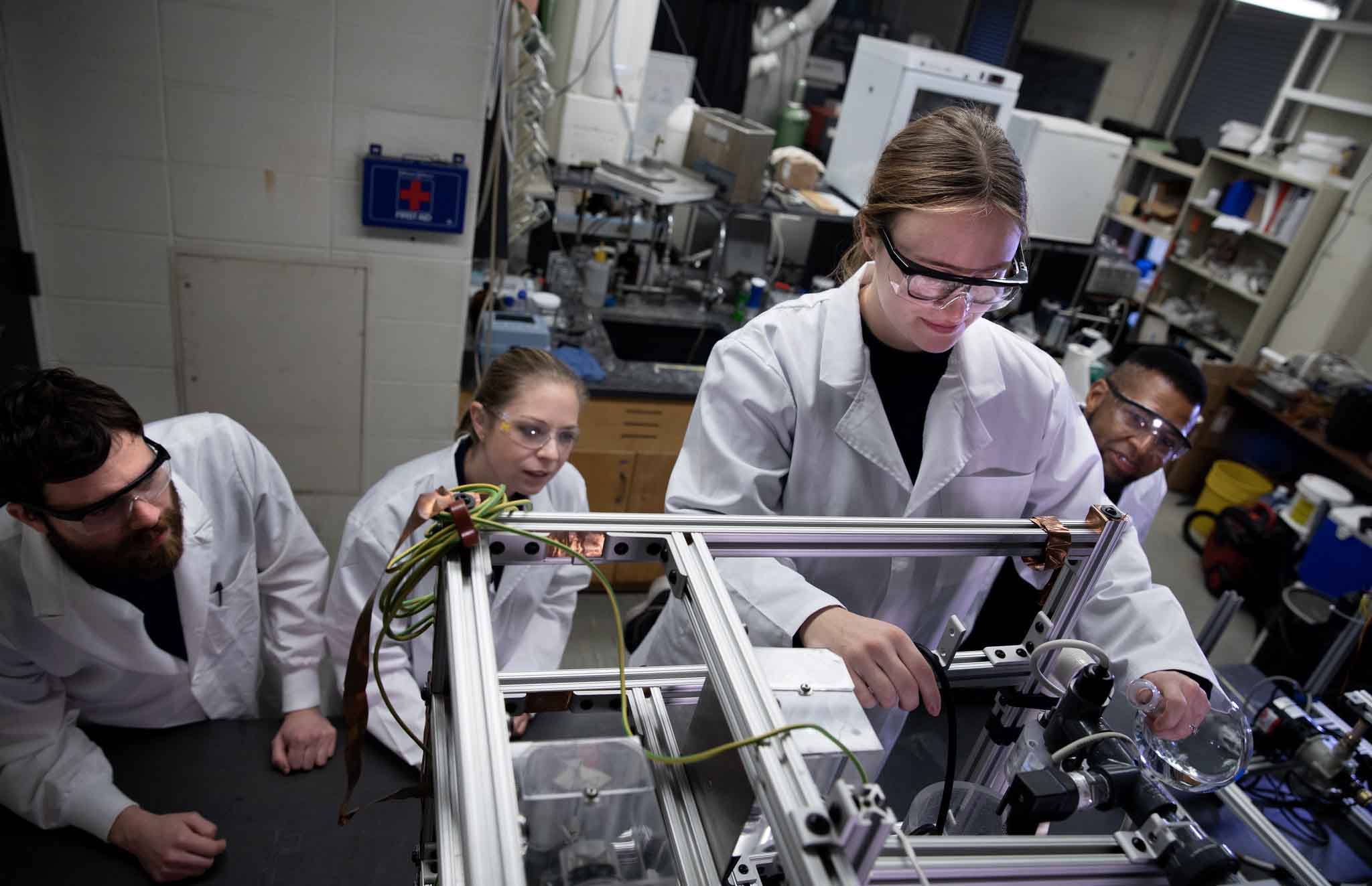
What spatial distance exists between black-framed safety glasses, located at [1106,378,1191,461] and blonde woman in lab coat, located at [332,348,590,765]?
1.17 meters

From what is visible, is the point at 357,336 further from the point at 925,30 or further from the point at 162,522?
the point at 925,30

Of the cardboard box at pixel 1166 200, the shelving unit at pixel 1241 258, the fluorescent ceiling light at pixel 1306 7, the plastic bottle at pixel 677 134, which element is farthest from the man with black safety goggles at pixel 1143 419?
the cardboard box at pixel 1166 200

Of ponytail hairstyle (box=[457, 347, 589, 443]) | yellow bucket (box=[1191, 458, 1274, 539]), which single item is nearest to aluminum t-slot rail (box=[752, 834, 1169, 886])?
ponytail hairstyle (box=[457, 347, 589, 443])

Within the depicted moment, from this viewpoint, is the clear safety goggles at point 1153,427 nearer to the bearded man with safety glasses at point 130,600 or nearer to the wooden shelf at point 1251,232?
the bearded man with safety glasses at point 130,600

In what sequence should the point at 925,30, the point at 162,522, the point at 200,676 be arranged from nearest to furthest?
the point at 162,522 → the point at 200,676 → the point at 925,30

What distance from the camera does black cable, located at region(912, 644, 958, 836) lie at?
0.82 meters

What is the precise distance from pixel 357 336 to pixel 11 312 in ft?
2.50

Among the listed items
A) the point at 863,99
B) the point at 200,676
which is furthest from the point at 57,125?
the point at 863,99

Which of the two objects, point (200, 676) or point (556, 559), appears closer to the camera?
point (556, 559)

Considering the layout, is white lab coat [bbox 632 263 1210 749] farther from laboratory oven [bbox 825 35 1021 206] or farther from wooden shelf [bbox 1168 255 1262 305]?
wooden shelf [bbox 1168 255 1262 305]

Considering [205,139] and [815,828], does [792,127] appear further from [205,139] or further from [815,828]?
[815,828]

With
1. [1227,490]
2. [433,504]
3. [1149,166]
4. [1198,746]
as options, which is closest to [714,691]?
[433,504]

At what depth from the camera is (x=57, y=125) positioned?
194 cm

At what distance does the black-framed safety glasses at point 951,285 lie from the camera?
0.99 meters
